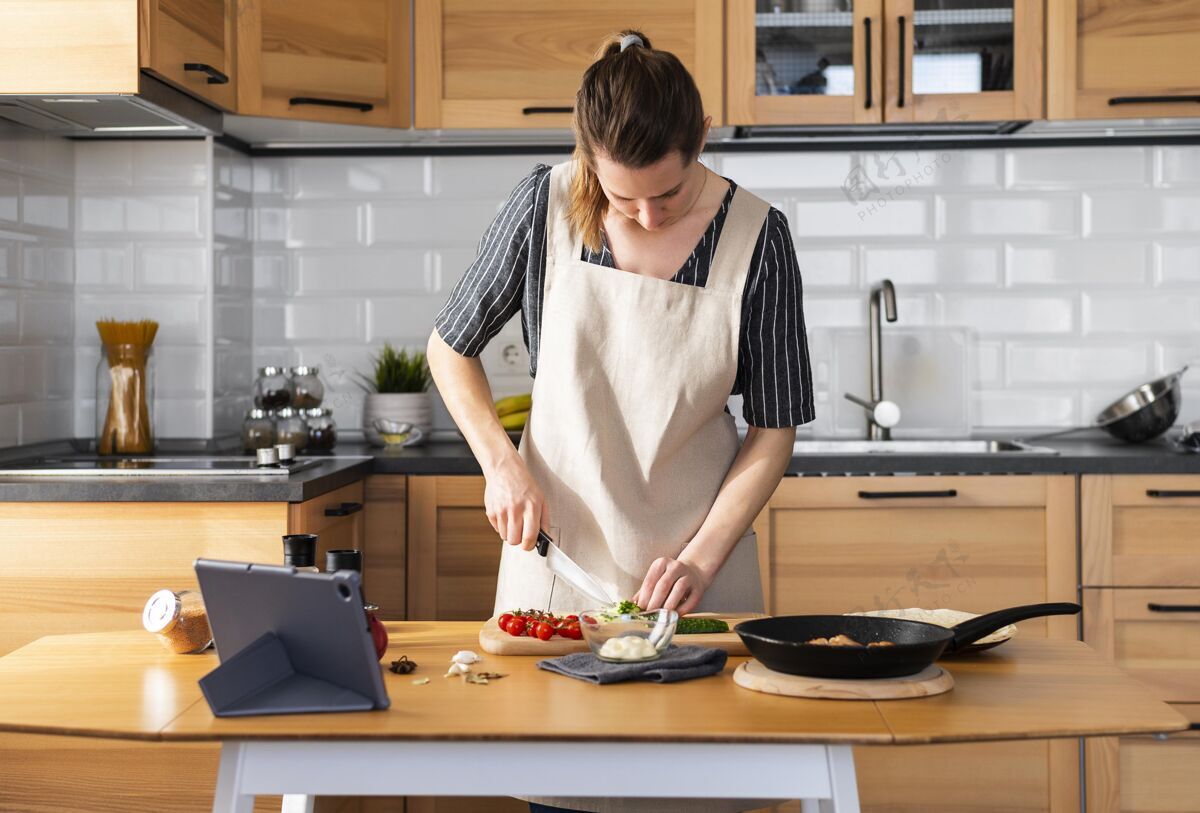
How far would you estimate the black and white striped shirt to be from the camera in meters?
1.92

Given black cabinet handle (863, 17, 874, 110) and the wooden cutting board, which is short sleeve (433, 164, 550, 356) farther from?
black cabinet handle (863, 17, 874, 110)

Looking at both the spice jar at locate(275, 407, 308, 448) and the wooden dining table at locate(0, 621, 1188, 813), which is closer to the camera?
the wooden dining table at locate(0, 621, 1188, 813)

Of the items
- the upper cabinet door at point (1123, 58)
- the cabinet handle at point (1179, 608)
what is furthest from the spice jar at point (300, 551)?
the upper cabinet door at point (1123, 58)

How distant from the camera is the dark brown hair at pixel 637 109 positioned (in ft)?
5.26

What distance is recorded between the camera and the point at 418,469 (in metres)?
2.96

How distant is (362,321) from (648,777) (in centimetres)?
249

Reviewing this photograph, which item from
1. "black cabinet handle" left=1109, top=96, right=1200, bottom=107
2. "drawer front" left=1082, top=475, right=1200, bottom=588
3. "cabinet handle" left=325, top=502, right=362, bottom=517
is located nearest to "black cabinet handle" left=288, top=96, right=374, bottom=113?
"cabinet handle" left=325, top=502, right=362, bottom=517

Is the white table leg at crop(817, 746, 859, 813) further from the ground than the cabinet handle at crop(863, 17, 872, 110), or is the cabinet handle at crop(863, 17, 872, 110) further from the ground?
the cabinet handle at crop(863, 17, 872, 110)

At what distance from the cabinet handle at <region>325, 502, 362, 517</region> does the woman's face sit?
3.72 ft

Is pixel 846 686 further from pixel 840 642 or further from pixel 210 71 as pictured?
pixel 210 71

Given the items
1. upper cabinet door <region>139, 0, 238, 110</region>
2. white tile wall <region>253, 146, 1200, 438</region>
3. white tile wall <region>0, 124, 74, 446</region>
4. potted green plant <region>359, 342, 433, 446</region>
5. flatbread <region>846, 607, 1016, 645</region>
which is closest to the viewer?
flatbread <region>846, 607, 1016, 645</region>

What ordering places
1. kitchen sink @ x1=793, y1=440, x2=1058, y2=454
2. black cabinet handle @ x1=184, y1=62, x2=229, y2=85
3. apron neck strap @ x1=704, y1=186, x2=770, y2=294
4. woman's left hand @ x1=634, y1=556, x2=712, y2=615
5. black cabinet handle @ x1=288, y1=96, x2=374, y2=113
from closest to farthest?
woman's left hand @ x1=634, y1=556, x2=712, y2=615
apron neck strap @ x1=704, y1=186, x2=770, y2=294
black cabinet handle @ x1=184, y1=62, x2=229, y2=85
black cabinet handle @ x1=288, y1=96, x2=374, y2=113
kitchen sink @ x1=793, y1=440, x2=1058, y2=454

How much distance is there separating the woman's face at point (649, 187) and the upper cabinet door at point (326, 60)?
1532 millimetres

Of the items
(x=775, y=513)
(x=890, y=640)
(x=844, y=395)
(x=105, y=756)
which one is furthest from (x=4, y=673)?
(x=844, y=395)
